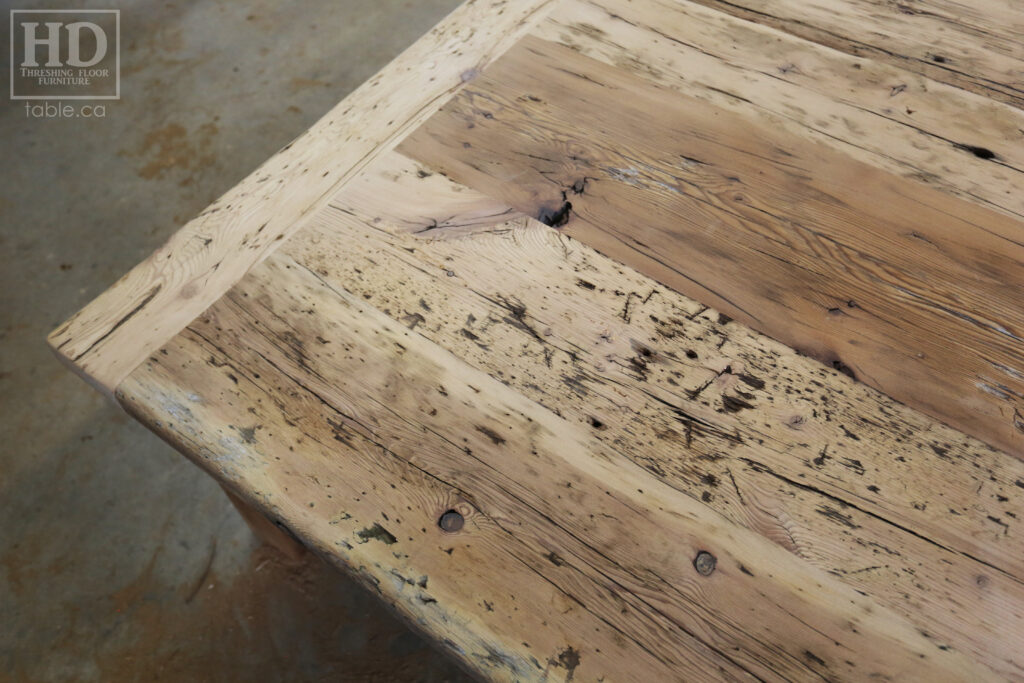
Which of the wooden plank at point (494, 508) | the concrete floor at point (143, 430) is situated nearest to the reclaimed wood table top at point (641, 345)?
the wooden plank at point (494, 508)

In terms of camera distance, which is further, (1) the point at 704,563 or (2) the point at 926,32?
(2) the point at 926,32

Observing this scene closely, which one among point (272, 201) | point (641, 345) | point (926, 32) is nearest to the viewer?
point (641, 345)

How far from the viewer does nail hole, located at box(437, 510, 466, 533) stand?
689 mm

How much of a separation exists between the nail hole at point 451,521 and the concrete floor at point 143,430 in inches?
21.7

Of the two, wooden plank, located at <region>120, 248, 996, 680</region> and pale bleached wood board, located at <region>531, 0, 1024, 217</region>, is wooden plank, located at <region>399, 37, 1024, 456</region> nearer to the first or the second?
pale bleached wood board, located at <region>531, 0, 1024, 217</region>

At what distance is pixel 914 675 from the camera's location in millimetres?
611

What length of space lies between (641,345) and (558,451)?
15 centimetres

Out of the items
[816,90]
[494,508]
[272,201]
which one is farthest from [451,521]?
[816,90]

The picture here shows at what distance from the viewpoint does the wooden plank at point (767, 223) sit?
2.54ft

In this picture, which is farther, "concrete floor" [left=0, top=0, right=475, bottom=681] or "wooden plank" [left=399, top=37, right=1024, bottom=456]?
"concrete floor" [left=0, top=0, right=475, bottom=681]

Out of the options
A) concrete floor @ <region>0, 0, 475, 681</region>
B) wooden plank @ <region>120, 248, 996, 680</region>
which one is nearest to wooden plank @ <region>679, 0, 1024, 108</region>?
wooden plank @ <region>120, 248, 996, 680</region>

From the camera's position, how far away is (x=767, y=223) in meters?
0.86

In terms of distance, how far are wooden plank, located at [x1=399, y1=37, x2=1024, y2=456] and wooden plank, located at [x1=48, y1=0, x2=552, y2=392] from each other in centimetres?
6

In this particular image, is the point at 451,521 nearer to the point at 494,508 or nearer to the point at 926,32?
the point at 494,508
